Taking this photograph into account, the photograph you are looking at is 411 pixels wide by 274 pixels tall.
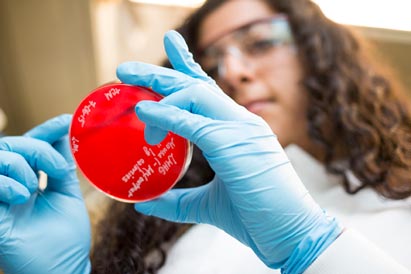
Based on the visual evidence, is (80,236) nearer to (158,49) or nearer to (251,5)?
(251,5)

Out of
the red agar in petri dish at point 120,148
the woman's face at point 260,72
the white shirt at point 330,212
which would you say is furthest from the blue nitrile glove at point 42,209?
the woman's face at point 260,72

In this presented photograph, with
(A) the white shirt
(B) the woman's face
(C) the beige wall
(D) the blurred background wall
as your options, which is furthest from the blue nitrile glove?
(C) the beige wall

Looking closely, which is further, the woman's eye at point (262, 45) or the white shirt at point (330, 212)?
the woman's eye at point (262, 45)

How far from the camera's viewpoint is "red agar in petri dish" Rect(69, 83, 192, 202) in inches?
31.0

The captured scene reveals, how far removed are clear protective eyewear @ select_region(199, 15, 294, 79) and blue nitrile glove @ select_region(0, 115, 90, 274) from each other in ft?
2.42

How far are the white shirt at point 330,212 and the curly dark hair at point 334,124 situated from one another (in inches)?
1.5

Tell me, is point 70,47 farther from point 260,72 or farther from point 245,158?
point 245,158

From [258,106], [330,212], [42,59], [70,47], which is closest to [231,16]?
[258,106]

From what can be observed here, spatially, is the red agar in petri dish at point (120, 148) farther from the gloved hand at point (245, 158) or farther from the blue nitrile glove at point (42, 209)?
the blue nitrile glove at point (42, 209)

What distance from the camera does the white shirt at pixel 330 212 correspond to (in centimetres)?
106

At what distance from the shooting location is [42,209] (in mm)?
958

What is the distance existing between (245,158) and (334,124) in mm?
825

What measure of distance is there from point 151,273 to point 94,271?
0.17m

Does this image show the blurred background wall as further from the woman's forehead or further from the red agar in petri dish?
the red agar in petri dish
